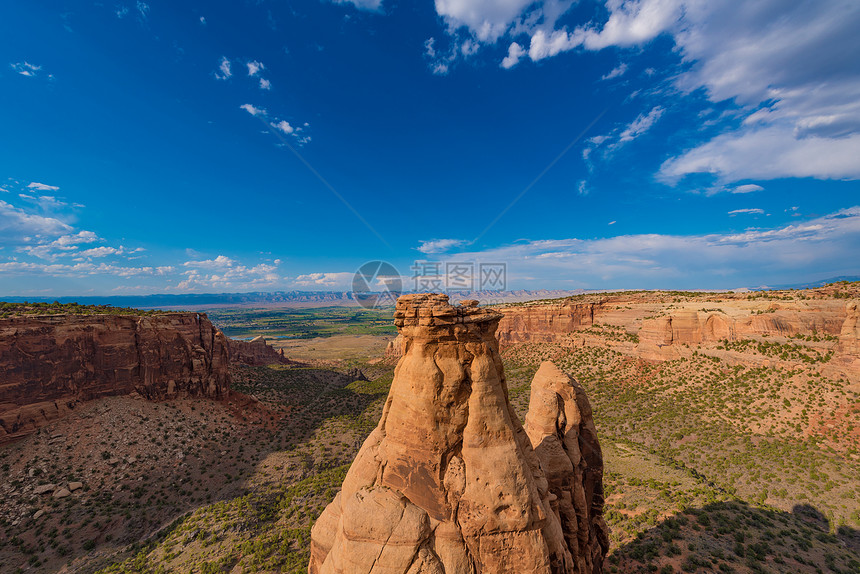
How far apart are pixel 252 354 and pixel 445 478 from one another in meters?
102

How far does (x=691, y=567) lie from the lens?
59.9 feet

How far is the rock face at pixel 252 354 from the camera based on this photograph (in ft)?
287

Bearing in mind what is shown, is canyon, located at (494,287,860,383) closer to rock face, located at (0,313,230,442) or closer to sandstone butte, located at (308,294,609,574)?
sandstone butte, located at (308,294,609,574)

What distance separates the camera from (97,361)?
35.7 m

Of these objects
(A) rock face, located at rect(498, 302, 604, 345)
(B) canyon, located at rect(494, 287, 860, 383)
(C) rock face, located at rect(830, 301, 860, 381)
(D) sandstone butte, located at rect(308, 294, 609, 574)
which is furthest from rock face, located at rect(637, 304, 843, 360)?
(D) sandstone butte, located at rect(308, 294, 609, 574)

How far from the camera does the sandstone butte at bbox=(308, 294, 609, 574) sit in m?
8.67

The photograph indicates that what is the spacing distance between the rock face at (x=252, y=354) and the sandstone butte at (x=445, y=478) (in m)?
89.7

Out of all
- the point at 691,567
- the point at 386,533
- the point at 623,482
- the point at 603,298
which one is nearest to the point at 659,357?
the point at 603,298

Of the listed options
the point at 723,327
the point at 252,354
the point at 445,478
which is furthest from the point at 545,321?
the point at 252,354

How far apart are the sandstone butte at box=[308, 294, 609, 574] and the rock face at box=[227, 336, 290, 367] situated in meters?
89.7

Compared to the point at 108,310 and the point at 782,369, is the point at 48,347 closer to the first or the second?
the point at 108,310

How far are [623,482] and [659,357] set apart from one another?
30.7m

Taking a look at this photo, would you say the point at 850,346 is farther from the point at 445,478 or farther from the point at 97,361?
the point at 97,361

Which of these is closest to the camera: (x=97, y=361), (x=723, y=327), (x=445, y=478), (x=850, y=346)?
(x=445, y=478)
